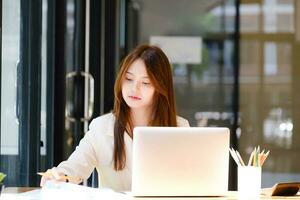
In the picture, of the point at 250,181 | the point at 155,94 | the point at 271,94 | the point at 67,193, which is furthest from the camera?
the point at 271,94

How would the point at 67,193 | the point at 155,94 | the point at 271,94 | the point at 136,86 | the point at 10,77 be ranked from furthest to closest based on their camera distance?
the point at 271,94 → the point at 10,77 → the point at 155,94 → the point at 136,86 → the point at 67,193

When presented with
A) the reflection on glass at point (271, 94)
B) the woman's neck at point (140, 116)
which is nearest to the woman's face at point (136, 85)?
the woman's neck at point (140, 116)

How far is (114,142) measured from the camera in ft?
8.54

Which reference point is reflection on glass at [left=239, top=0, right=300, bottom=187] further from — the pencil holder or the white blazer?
the pencil holder

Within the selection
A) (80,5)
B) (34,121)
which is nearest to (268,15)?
(80,5)

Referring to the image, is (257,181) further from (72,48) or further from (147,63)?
(72,48)

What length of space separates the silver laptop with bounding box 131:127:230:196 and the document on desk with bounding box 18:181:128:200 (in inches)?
3.9

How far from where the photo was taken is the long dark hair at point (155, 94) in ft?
8.39

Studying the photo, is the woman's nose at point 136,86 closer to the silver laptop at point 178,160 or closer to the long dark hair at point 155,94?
the long dark hair at point 155,94

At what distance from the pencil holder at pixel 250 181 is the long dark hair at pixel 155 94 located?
51 centimetres

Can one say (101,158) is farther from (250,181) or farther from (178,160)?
(250,181)

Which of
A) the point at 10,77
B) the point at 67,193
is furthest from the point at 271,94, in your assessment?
the point at 67,193

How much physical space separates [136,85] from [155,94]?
0.14 m

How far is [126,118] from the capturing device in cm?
266
